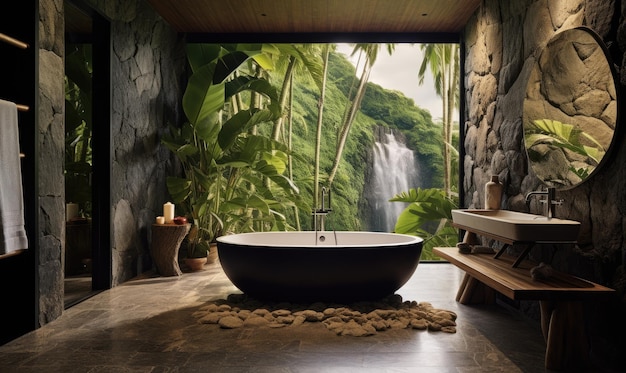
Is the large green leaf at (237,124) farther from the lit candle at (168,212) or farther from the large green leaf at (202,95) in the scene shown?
the lit candle at (168,212)

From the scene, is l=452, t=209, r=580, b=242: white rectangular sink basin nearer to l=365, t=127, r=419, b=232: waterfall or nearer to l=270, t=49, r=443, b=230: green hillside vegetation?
l=270, t=49, r=443, b=230: green hillside vegetation

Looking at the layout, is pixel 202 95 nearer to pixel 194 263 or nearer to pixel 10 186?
pixel 194 263

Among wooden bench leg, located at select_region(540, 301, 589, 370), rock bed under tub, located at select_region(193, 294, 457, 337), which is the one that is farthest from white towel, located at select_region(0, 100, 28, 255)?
wooden bench leg, located at select_region(540, 301, 589, 370)

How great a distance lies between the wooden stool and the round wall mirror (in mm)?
2763

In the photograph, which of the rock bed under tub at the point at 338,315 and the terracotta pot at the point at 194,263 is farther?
the terracotta pot at the point at 194,263

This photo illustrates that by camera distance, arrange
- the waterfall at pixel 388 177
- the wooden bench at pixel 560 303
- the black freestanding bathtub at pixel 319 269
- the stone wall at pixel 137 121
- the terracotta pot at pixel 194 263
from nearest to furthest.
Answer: the wooden bench at pixel 560 303 < the black freestanding bathtub at pixel 319 269 < the stone wall at pixel 137 121 < the terracotta pot at pixel 194 263 < the waterfall at pixel 388 177

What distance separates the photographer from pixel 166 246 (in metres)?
4.54

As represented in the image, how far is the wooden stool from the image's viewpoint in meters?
4.51

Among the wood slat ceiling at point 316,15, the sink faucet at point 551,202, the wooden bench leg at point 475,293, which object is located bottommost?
the wooden bench leg at point 475,293

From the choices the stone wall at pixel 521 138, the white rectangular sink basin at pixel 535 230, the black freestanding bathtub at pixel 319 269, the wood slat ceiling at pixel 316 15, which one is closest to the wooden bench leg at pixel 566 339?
the stone wall at pixel 521 138

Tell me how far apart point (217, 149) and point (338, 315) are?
2.38 metres

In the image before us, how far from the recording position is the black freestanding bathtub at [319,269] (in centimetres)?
328

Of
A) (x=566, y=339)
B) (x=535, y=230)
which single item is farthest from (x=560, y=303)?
(x=535, y=230)

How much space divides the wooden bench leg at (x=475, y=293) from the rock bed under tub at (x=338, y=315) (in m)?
0.29
